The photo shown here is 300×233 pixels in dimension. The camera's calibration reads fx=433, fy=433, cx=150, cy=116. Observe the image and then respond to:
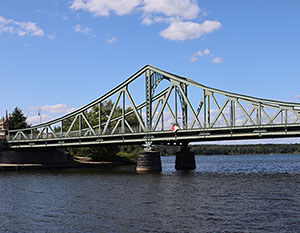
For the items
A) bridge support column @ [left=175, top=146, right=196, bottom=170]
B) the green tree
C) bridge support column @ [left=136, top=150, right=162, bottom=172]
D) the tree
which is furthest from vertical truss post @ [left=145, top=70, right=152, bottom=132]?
the tree

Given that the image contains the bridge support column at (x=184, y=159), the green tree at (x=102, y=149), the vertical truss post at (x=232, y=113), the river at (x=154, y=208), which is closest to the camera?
the river at (x=154, y=208)

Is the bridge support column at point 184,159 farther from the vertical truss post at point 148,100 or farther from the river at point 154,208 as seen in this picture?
the river at point 154,208

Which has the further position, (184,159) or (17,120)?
(17,120)

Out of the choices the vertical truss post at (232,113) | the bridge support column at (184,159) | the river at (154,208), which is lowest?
the river at (154,208)

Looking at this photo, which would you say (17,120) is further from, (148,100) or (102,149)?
(148,100)

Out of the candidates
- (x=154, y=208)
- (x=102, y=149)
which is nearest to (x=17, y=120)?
(x=102, y=149)

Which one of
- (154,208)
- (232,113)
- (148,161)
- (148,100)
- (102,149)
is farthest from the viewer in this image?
(102,149)

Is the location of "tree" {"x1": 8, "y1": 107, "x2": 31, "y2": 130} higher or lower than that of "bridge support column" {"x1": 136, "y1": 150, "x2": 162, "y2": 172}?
higher

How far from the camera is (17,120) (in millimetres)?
136500

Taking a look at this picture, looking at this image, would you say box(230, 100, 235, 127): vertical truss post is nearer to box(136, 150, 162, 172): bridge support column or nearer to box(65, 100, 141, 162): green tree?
box(136, 150, 162, 172): bridge support column

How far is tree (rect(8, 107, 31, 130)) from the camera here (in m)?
134

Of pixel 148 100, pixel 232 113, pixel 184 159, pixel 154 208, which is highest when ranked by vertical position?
pixel 148 100

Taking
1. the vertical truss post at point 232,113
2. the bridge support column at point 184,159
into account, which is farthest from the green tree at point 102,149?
the vertical truss post at point 232,113

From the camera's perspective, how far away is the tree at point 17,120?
134 metres
